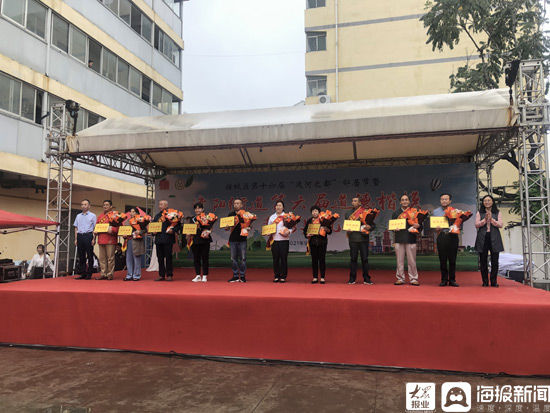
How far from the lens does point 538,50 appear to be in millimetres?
9742

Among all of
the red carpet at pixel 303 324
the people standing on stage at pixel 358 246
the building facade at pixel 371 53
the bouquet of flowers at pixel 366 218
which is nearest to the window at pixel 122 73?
the building facade at pixel 371 53

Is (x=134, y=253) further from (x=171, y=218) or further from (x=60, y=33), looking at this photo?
(x=60, y=33)

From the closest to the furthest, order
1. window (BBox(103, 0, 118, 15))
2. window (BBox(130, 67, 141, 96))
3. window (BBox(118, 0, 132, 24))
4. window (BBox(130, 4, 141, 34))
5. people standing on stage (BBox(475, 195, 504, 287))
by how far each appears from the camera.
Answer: people standing on stage (BBox(475, 195, 504, 287)) → window (BBox(103, 0, 118, 15)) → window (BBox(118, 0, 132, 24)) → window (BBox(130, 67, 141, 96)) → window (BBox(130, 4, 141, 34))

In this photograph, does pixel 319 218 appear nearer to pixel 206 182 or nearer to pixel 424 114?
pixel 424 114

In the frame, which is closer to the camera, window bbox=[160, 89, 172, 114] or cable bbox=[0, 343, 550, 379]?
cable bbox=[0, 343, 550, 379]

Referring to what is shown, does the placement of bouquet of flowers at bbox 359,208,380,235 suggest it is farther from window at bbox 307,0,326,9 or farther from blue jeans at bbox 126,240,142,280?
window at bbox 307,0,326,9

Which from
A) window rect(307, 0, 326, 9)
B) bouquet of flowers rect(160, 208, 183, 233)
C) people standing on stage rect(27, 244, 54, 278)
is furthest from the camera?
window rect(307, 0, 326, 9)

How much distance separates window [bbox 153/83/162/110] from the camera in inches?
812

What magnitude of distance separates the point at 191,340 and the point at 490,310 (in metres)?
3.32

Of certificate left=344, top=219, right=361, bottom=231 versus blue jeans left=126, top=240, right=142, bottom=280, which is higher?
certificate left=344, top=219, right=361, bottom=231

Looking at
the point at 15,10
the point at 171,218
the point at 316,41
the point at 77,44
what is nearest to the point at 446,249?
the point at 171,218

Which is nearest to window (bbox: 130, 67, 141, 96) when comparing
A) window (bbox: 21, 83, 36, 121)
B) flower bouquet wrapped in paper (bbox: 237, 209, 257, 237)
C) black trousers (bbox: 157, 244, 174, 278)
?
window (bbox: 21, 83, 36, 121)

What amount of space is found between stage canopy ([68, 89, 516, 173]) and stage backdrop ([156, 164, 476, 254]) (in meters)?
0.40

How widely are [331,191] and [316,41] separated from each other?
18.7 m
